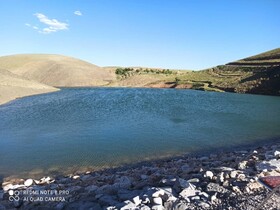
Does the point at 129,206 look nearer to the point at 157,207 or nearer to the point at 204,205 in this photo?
the point at 157,207

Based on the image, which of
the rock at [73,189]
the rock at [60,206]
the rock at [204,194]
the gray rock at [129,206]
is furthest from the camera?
the rock at [73,189]

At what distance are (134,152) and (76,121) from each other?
13000 mm

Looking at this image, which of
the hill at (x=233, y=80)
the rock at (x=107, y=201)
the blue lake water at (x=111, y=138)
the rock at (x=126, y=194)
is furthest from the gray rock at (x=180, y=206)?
the hill at (x=233, y=80)

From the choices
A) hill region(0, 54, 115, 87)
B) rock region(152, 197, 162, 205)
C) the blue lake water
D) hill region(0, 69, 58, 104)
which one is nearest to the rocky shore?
rock region(152, 197, 162, 205)

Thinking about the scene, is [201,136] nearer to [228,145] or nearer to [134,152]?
[228,145]

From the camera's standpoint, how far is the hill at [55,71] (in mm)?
117062

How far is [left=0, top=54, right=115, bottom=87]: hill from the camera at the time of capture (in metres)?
117

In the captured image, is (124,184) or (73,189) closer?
(124,184)

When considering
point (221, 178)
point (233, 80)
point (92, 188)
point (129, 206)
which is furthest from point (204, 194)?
point (233, 80)

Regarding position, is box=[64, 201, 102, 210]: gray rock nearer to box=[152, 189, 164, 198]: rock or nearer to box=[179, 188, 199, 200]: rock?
box=[152, 189, 164, 198]: rock

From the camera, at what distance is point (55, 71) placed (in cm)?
12825

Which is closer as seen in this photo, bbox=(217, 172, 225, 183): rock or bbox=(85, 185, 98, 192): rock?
bbox=(217, 172, 225, 183): rock

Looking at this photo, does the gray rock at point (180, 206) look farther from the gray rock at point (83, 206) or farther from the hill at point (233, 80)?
the hill at point (233, 80)

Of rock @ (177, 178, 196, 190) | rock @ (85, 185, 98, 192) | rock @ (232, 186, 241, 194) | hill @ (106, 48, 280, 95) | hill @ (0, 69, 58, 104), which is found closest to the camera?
rock @ (232, 186, 241, 194)
